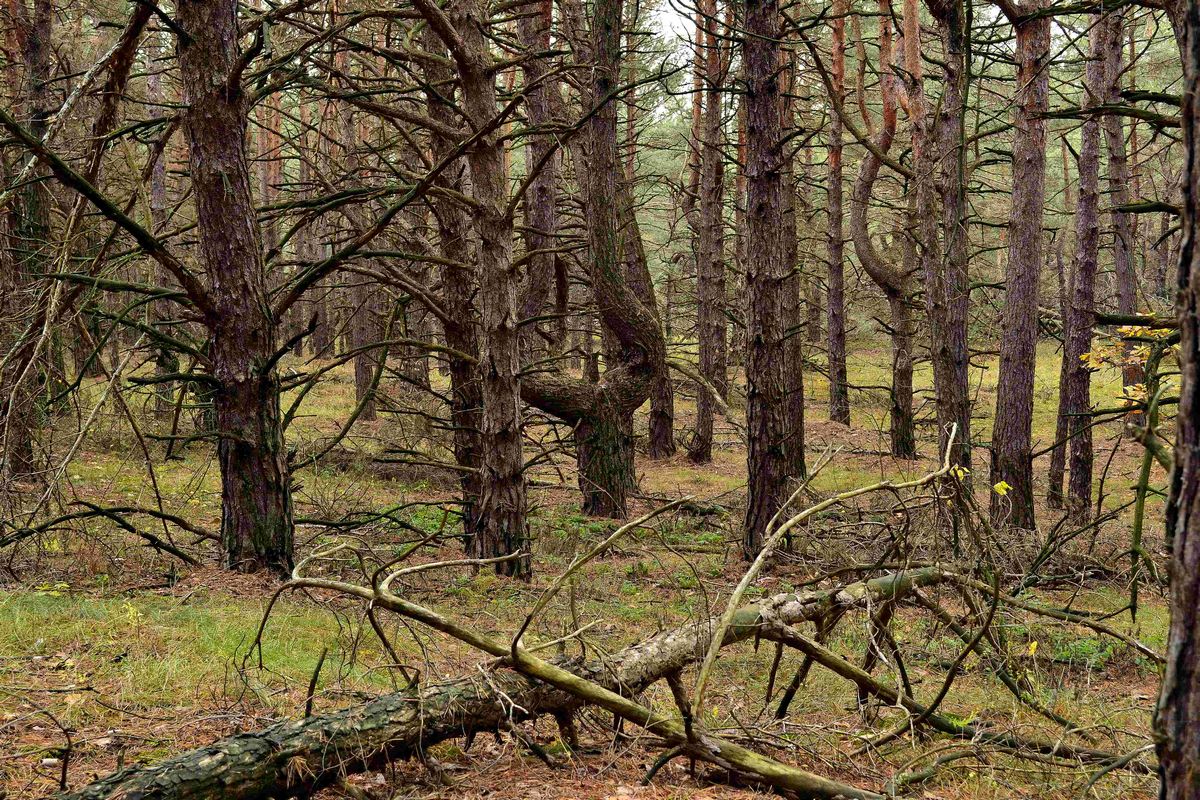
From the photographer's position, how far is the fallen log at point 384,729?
124 inches

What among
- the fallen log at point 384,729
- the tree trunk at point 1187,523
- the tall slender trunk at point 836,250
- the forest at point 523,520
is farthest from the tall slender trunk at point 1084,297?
the tree trunk at point 1187,523

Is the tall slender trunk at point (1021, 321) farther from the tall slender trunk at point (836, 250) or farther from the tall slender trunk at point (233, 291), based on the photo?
the tall slender trunk at point (233, 291)

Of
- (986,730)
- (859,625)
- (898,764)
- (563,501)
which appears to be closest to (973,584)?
(986,730)

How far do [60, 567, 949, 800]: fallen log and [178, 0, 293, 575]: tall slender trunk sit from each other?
3.51 meters

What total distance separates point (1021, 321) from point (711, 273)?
25.8 feet

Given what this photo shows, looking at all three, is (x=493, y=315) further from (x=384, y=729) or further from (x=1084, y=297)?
(x=1084, y=297)

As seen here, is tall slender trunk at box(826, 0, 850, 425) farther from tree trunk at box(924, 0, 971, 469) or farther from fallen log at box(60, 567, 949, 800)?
fallen log at box(60, 567, 949, 800)

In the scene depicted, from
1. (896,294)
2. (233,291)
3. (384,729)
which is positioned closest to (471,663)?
(384,729)

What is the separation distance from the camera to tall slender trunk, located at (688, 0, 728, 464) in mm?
17297

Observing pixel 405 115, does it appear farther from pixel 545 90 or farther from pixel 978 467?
pixel 978 467

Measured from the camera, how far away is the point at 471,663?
18.3 ft

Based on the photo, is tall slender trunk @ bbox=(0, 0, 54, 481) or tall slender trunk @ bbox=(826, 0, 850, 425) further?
tall slender trunk @ bbox=(826, 0, 850, 425)

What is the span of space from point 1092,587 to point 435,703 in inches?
324

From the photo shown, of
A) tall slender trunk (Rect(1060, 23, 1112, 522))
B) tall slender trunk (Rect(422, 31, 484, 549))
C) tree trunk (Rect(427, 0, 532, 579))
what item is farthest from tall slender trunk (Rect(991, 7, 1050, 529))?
tall slender trunk (Rect(422, 31, 484, 549))
